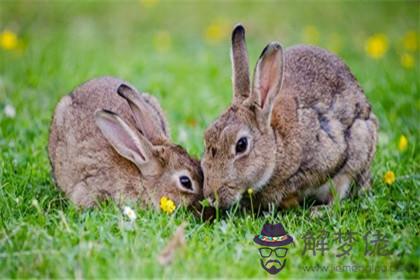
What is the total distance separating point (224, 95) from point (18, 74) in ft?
9.09

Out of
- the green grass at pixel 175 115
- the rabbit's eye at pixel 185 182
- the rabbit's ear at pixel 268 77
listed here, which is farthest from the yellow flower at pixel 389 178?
→ the rabbit's eye at pixel 185 182

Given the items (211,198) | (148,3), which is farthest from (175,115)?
(148,3)

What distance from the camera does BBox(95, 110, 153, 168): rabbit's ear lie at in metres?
6.35

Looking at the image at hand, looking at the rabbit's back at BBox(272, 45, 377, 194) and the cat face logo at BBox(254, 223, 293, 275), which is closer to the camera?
the cat face logo at BBox(254, 223, 293, 275)

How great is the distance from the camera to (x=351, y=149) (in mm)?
6684

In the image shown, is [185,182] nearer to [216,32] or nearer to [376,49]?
[376,49]

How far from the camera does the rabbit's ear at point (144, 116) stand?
6407 mm

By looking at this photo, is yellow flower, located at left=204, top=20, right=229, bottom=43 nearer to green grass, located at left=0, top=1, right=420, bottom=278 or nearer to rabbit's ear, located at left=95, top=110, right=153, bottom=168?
green grass, located at left=0, top=1, right=420, bottom=278

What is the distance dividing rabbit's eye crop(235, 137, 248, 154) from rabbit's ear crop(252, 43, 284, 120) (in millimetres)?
337

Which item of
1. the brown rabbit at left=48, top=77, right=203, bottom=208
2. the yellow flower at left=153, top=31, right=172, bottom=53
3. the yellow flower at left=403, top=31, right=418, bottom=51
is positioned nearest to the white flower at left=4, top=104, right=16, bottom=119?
the brown rabbit at left=48, top=77, right=203, bottom=208

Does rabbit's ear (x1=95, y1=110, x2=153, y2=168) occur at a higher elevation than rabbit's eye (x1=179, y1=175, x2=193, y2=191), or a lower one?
higher

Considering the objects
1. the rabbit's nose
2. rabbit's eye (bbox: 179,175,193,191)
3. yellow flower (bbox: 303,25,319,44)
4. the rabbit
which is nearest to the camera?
the rabbit's nose

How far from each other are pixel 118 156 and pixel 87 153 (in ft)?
0.95

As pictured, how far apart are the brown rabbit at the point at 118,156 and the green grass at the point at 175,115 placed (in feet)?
0.74
